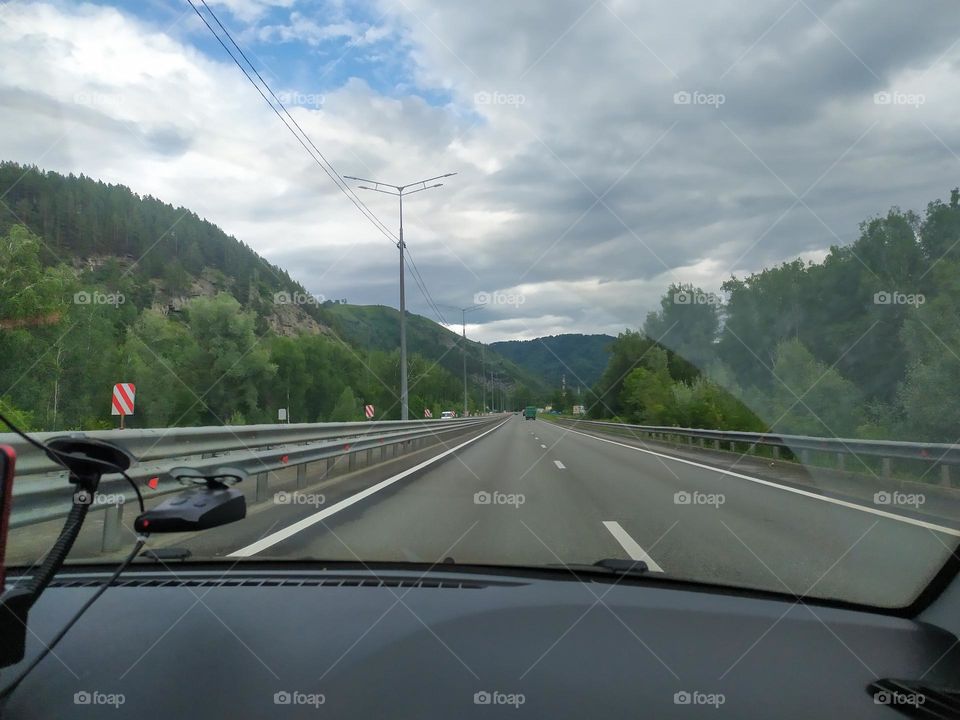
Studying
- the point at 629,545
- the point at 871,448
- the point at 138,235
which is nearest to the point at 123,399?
the point at 629,545

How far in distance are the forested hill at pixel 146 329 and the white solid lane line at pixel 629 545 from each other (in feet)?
15.5

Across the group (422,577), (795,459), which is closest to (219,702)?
(422,577)

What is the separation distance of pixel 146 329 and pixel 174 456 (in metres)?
72.4

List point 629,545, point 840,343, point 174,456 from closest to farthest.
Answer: point 629,545
point 174,456
point 840,343

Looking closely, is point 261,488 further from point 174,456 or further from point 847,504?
point 847,504

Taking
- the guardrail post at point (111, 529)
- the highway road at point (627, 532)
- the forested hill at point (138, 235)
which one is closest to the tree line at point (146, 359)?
the forested hill at point (138, 235)

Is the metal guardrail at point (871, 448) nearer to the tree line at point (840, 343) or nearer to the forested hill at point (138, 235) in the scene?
the tree line at point (840, 343)

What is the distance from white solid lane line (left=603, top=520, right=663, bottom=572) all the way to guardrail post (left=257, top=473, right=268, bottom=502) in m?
4.95

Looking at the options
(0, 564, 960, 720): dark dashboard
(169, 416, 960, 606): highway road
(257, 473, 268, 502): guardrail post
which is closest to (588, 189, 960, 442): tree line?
(169, 416, 960, 606): highway road

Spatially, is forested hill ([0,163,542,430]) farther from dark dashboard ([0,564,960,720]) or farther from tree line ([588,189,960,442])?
tree line ([588,189,960,442])

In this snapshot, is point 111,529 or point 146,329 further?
point 146,329

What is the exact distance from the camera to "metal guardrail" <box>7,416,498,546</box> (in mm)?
4498

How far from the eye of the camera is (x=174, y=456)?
713cm

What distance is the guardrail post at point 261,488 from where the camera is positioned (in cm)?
1021
